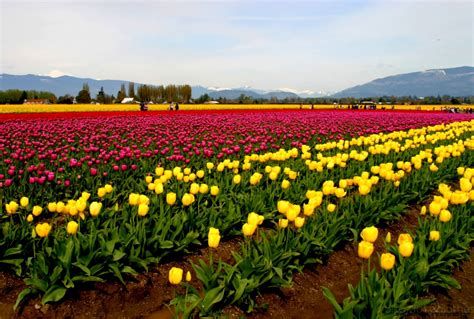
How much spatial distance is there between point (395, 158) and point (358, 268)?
5.62 m

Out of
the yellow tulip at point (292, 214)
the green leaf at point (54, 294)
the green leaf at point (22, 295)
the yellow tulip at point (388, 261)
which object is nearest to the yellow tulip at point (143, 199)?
the green leaf at point (54, 294)

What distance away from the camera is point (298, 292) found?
4.44m

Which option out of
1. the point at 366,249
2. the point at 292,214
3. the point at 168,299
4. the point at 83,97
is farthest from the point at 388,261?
the point at 83,97

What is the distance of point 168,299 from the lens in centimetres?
428

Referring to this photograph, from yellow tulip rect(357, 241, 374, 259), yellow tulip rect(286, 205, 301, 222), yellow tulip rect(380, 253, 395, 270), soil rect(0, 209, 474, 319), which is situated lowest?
soil rect(0, 209, 474, 319)

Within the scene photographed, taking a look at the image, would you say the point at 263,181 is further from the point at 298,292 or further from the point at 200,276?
the point at 200,276

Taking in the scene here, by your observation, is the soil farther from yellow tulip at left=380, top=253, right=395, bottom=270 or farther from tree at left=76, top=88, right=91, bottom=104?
tree at left=76, top=88, right=91, bottom=104

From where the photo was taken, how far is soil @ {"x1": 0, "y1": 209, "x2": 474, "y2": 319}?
3918 millimetres

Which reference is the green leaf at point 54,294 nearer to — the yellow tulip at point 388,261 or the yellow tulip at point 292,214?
the yellow tulip at point 292,214

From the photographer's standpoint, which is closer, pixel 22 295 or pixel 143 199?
pixel 22 295

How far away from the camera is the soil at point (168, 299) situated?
3.92m

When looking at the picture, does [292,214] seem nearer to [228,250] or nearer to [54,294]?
[228,250]

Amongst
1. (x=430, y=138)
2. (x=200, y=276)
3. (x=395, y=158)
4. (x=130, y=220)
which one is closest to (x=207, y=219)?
(x=130, y=220)

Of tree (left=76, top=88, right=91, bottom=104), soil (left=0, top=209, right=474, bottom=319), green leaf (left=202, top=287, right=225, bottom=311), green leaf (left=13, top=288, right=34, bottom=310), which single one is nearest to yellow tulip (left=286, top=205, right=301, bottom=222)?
soil (left=0, top=209, right=474, bottom=319)
